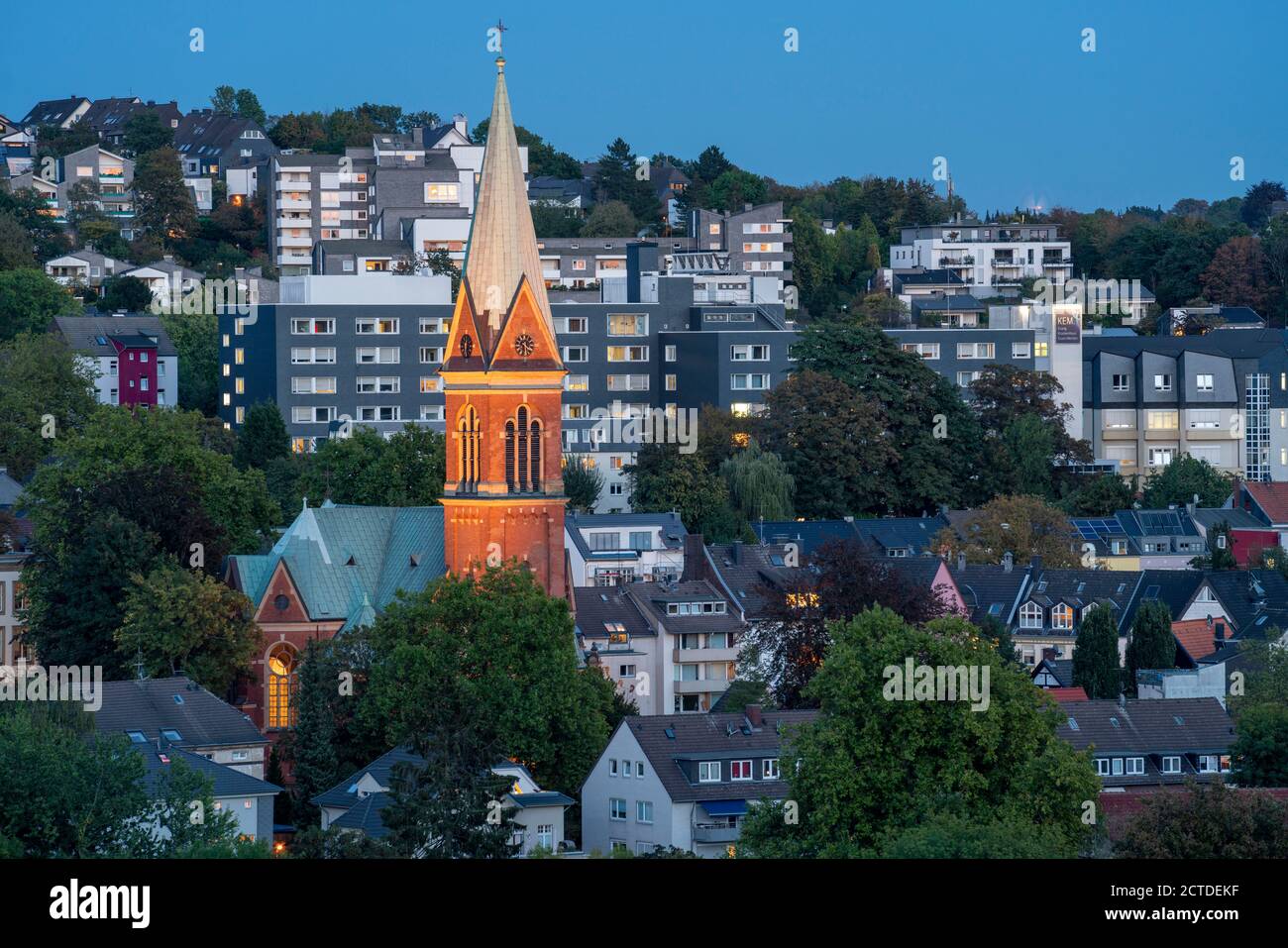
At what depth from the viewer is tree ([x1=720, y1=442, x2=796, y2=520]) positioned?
353ft

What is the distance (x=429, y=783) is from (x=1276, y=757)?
2073 cm

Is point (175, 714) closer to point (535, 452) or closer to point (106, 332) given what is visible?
point (535, 452)

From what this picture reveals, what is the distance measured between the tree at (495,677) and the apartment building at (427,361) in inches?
2433

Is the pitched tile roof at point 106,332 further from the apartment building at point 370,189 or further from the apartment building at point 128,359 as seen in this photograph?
the apartment building at point 370,189

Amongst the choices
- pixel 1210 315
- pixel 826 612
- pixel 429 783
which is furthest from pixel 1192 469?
pixel 429 783

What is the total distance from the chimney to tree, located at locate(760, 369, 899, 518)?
631 inches

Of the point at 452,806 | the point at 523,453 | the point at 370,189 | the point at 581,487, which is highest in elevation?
the point at 370,189

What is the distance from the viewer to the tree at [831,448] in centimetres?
11275

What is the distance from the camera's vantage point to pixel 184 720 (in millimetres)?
64688

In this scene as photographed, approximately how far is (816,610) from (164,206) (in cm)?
12693

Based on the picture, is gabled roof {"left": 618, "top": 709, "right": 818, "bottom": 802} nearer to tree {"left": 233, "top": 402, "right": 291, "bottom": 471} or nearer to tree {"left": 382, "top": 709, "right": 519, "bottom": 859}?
tree {"left": 382, "top": 709, "right": 519, "bottom": 859}

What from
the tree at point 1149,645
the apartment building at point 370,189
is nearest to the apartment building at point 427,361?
the apartment building at point 370,189

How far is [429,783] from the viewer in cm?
4875

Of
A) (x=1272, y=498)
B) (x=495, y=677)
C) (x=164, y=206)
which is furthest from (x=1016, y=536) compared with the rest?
(x=164, y=206)
